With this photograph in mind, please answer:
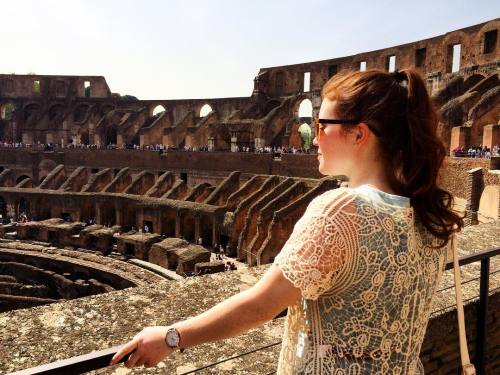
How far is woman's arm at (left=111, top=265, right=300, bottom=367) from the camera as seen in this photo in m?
1.31

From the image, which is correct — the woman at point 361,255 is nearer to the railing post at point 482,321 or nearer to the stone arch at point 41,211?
the railing post at point 482,321

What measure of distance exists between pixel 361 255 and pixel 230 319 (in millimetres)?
426

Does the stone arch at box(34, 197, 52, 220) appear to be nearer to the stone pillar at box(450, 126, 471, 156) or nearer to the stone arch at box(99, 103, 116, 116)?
the stone arch at box(99, 103, 116, 116)

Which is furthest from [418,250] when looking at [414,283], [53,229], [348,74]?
[53,229]

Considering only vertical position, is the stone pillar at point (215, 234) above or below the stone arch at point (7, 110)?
below

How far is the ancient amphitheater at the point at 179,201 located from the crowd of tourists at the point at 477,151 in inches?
12.6

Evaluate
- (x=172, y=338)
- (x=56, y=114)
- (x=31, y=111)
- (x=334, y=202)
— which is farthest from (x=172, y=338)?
(x=31, y=111)

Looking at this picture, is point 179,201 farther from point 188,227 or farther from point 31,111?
point 31,111

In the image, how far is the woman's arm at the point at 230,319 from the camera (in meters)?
1.31

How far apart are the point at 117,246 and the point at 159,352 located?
20472 mm

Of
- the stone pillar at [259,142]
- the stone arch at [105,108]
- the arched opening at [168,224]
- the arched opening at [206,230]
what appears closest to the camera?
the arched opening at [206,230]

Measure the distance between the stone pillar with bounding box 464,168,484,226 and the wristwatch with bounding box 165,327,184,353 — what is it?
13.8 metres

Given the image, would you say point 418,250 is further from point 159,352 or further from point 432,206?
point 159,352

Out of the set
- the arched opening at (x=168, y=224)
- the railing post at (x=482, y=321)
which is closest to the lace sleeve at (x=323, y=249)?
the railing post at (x=482, y=321)
